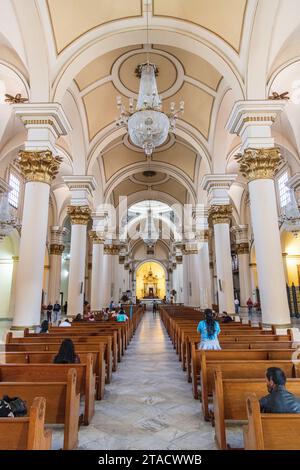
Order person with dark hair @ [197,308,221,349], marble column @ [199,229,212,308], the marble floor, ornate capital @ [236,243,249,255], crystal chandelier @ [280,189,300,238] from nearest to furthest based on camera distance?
the marble floor
person with dark hair @ [197,308,221,349]
crystal chandelier @ [280,189,300,238]
marble column @ [199,229,212,308]
ornate capital @ [236,243,249,255]

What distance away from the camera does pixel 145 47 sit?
30.0 feet

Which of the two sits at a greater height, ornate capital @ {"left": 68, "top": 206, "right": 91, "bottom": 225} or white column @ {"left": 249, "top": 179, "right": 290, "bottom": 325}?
ornate capital @ {"left": 68, "top": 206, "right": 91, "bottom": 225}

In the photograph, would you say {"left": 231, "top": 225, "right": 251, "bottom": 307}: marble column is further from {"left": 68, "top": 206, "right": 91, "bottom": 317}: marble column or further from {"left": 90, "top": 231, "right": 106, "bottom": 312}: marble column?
{"left": 68, "top": 206, "right": 91, "bottom": 317}: marble column

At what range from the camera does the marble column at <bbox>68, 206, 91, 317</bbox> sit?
1016 cm

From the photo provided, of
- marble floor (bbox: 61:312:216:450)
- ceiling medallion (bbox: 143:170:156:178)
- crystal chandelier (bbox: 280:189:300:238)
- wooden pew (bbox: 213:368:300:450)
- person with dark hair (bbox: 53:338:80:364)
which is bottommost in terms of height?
marble floor (bbox: 61:312:216:450)

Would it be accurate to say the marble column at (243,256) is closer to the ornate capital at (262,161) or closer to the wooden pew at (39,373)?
the ornate capital at (262,161)

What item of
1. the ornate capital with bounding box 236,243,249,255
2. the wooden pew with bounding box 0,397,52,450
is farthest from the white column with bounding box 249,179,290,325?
the ornate capital with bounding box 236,243,249,255

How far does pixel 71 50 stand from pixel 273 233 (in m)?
6.89

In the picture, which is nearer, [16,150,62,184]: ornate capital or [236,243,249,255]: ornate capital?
[16,150,62,184]: ornate capital

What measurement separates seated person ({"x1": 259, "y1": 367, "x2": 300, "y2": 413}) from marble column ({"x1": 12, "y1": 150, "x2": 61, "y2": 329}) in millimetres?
5401

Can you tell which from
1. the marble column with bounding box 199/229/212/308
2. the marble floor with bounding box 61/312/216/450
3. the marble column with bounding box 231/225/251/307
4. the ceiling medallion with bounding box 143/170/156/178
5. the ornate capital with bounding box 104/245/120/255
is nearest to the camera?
the marble floor with bounding box 61/312/216/450

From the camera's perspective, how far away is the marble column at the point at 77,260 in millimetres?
10164

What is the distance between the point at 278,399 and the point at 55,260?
19951mm

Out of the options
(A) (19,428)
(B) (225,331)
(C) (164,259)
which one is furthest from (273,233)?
(C) (164,259)
